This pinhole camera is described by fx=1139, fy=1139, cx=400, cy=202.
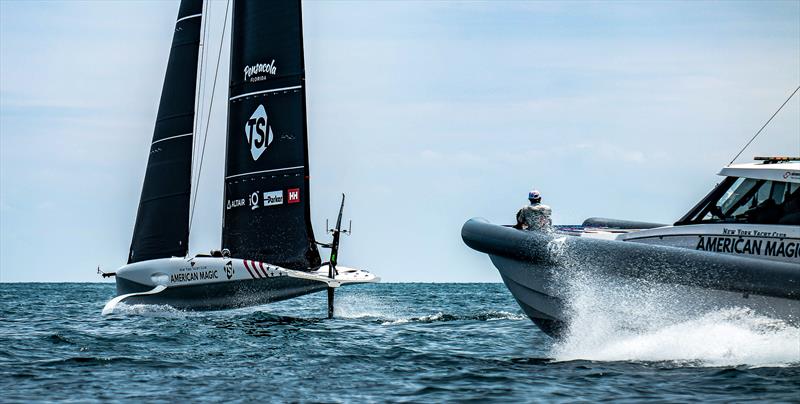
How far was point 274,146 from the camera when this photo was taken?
2714 centimetres

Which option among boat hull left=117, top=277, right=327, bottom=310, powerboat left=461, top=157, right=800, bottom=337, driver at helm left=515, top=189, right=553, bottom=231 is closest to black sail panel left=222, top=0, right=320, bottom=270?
boat hull left=117, top=277, right=327, bottom=310

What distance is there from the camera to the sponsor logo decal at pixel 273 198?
2717 centimetres

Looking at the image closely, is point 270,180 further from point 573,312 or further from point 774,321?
point 774,321

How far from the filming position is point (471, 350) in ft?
55.4

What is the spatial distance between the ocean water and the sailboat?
6533 mm

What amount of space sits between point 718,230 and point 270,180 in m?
14.2

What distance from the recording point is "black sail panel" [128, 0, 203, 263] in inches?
1123

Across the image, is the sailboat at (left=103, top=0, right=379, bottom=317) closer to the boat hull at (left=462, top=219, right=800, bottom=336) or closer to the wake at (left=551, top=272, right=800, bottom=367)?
the boat hull at (left=462, top=219, right=800, bottom=336)

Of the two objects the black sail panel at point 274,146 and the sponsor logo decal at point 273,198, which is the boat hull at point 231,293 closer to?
the black sail panel at point 274,146

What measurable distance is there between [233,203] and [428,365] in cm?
1392

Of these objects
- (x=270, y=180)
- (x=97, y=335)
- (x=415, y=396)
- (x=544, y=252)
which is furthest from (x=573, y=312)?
(x=270, y=180)

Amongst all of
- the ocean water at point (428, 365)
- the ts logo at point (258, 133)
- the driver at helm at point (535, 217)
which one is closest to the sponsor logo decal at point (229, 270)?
the ts logo at point (258, 133)

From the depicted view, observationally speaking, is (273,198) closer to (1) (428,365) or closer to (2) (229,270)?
(2) (229,270)

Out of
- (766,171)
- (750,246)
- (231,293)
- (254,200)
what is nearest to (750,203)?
(766,171)
